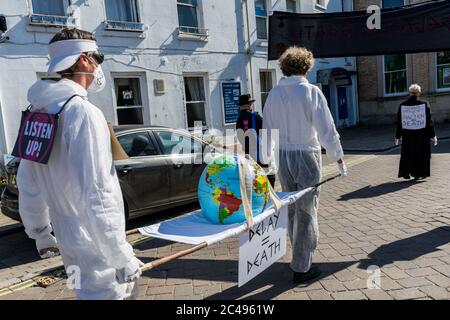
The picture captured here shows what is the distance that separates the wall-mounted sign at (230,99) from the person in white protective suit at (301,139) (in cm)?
968

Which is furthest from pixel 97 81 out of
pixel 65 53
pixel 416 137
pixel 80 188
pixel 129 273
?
pixel 416 137

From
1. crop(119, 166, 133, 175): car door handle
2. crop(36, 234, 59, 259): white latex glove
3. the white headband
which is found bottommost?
crop(119, 166, 133, 175): car door handle

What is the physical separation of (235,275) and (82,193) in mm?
2584

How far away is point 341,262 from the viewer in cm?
422

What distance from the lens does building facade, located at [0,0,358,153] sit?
29.3ft

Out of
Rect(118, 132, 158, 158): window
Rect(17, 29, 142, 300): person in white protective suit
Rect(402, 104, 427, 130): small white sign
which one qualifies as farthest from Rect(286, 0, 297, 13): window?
Rect(17, 29, 142, 300): person in white protective suit

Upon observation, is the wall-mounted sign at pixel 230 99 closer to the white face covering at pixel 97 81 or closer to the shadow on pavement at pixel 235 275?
the shadow on pavement at pixel 235 275

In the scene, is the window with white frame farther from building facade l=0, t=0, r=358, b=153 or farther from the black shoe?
the black shoe

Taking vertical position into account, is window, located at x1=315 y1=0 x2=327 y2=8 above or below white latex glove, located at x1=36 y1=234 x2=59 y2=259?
above

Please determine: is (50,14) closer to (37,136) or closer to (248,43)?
(248,43)

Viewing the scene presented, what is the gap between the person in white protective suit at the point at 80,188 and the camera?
1901 millimetres

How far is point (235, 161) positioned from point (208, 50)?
10.6 meters

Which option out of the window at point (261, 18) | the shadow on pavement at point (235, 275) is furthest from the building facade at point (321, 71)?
the shadow on pavement at point (235, 275)

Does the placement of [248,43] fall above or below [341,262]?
above
